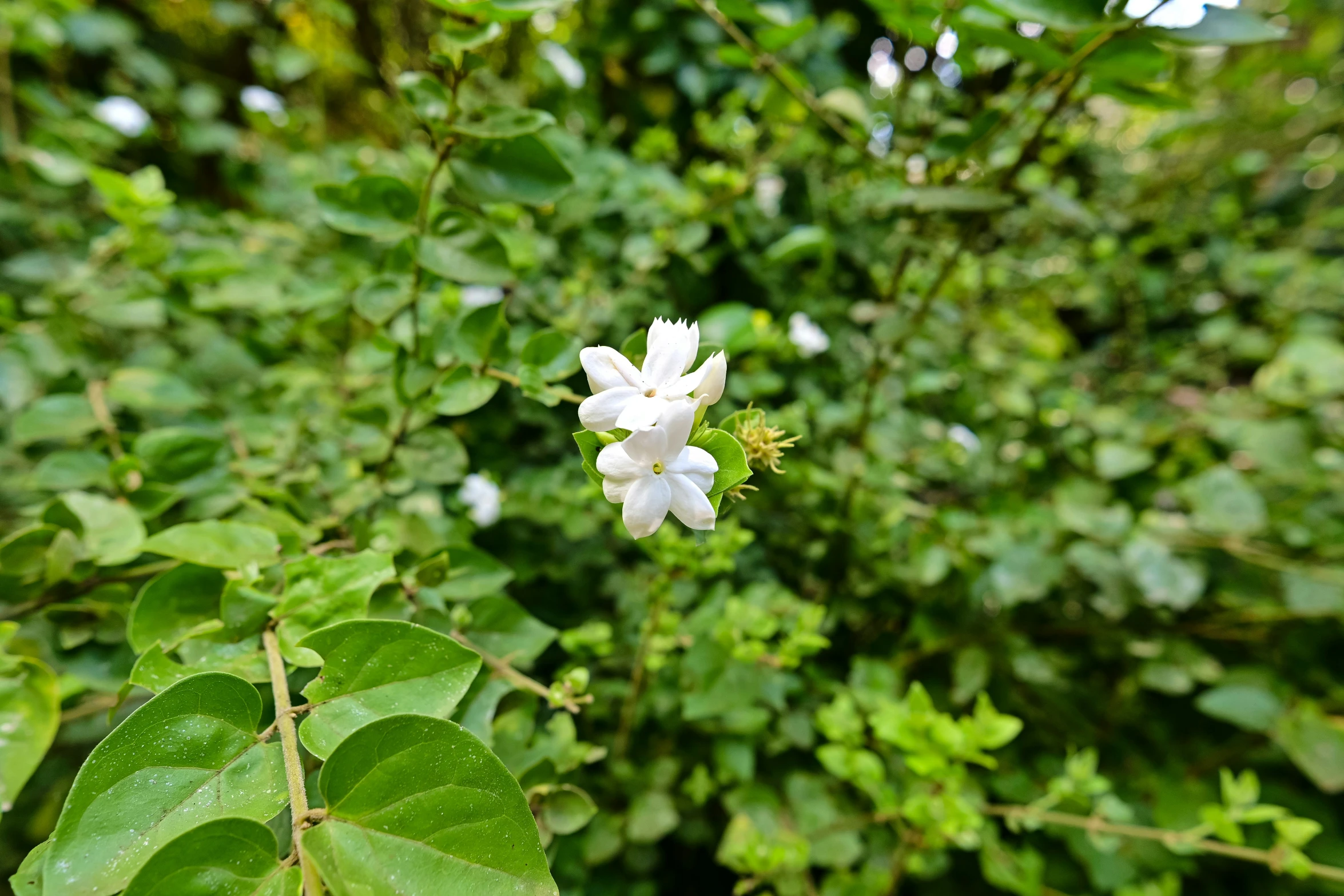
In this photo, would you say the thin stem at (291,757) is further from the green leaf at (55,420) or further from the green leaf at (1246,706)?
the green leaf at (1246,706)

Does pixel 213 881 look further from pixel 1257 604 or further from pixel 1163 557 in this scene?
pixel 1257 604

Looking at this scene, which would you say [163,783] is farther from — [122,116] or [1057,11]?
[122,116]

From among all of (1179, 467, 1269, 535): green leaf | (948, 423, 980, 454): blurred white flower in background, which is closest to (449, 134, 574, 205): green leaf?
(948, 423, 980, 454): blurred white flower in background

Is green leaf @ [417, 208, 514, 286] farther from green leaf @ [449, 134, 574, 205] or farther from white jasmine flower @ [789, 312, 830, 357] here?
white jasmine flower @ [789, 312, 830, 357]

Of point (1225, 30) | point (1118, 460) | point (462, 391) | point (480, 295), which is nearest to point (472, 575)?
point (462, 391)

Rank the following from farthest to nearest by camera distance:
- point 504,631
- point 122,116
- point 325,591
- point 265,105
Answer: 1. point 265,105
2. point 122,116
3. point 504,631
4. point 325,591

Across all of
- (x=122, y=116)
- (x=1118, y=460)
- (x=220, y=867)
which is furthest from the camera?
(x=122, y=116)
